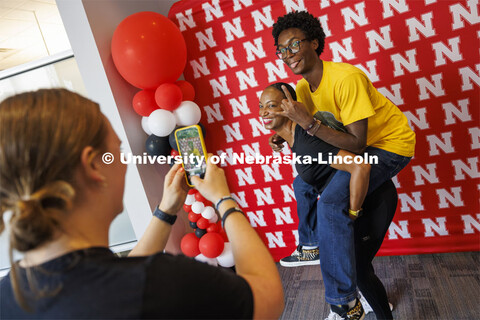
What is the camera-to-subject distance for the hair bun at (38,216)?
23.6 inches

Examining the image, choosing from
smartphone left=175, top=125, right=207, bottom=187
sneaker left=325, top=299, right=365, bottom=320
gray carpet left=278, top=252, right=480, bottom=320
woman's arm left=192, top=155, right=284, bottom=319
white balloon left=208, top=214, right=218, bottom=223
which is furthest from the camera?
white balloon left=208, top=214, right=218, bottom=223

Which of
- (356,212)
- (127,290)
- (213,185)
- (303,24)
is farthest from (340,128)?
(127,290)

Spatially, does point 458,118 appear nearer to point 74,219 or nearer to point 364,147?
point 364,147

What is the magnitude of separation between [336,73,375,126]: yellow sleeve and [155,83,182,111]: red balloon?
102 cm

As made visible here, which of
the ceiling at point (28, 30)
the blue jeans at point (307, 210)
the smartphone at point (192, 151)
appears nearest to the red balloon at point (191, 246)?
the blue jeans at point (307, 210)

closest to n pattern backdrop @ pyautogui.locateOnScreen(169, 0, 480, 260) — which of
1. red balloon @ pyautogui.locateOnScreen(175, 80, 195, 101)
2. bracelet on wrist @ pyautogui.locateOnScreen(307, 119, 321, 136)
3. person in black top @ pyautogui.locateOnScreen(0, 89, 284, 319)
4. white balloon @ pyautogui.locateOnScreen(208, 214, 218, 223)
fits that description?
red balloon @ pyautogui.locateOnScreen(175, 80, 195, 101)

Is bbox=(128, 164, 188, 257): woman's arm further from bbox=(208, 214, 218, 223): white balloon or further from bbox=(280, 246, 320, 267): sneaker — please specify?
bbox=(280, 246, 320, 267): sneaker

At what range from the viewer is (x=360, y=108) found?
1.52 metres

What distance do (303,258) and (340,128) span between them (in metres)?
0.99

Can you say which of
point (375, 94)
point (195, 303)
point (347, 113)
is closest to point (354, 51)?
point (375, 94)

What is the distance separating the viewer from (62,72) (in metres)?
2.45

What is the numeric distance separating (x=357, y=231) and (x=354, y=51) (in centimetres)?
121

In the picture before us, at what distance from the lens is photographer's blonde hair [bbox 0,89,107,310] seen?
1.97ft

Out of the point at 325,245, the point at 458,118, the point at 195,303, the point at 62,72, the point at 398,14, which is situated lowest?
the point at 325,245
